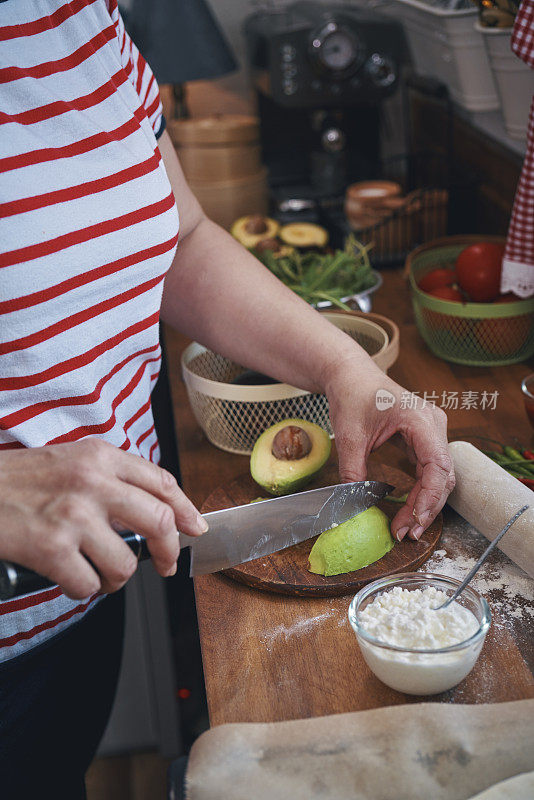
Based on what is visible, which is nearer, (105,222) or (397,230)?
(105,222)

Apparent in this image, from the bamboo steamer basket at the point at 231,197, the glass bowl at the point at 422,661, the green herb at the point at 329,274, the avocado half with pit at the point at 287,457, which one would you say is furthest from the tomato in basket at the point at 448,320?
the bamboo steamer basket at the point at 231,197

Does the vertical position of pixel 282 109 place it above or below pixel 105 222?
below

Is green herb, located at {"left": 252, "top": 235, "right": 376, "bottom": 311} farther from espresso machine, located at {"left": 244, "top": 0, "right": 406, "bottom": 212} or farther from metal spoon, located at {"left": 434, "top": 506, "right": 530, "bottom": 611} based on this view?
metal spoon, located at {"left": 434, "top": 506, "right": 530, "bottom": 611}

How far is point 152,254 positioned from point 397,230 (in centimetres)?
113

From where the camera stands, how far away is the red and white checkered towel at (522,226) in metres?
1.16

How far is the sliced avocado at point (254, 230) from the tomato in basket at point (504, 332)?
27.4 inches

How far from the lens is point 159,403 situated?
1727mm

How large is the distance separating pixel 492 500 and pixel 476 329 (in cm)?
53

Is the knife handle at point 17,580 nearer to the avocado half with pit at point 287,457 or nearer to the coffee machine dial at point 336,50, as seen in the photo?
the avocado half with pit at point 287,457

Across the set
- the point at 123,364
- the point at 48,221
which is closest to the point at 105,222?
the point at 48,221

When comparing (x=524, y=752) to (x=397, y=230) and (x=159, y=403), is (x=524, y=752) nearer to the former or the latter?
(x=159, y=403)

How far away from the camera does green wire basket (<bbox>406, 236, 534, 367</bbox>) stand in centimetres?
133

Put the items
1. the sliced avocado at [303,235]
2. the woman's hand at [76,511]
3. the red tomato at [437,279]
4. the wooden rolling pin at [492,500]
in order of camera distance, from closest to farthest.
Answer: the woman's hand at [76,511]
the wooden rolling pin at [492,500]
the red tomato at [437,279]
the sliced avocado at [303,235]

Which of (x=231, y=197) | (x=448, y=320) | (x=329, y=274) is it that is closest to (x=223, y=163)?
(x=231, y=197)
